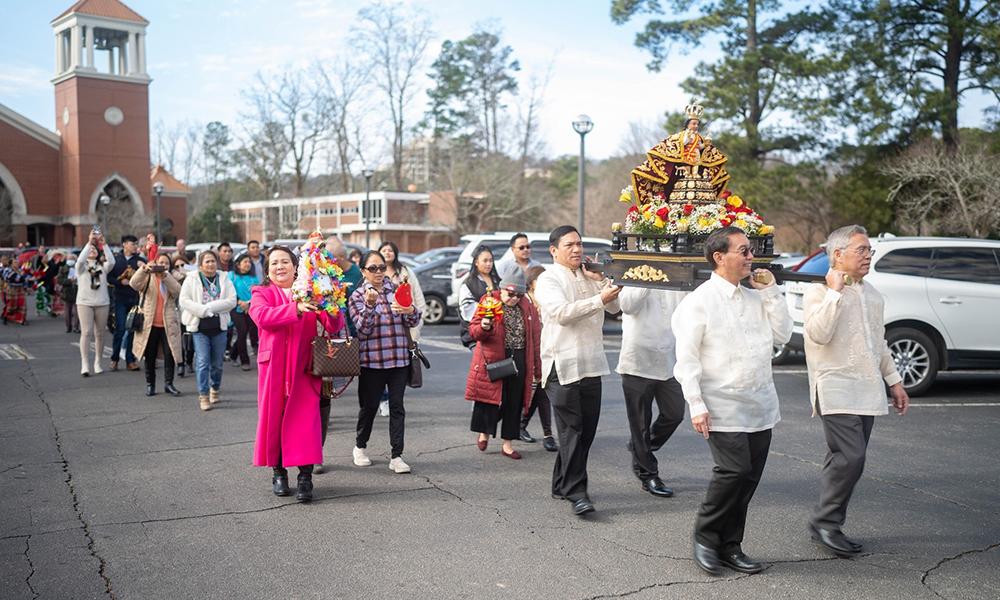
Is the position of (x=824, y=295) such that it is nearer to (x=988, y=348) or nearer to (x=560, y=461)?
(x=560, y=461)

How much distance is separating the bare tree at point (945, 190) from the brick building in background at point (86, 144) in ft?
145

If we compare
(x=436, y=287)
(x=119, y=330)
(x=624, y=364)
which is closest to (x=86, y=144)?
(x=436, y=287)

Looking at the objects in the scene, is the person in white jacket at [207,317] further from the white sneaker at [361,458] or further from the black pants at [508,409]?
the black pants at [508,409]

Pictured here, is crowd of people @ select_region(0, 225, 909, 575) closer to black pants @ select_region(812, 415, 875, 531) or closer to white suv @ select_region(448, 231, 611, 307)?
black pants @ select_region(812, 415, 875, 531)

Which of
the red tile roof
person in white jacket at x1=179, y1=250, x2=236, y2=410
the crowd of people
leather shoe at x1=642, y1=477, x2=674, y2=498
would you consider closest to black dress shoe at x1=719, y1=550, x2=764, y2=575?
the crowd of people

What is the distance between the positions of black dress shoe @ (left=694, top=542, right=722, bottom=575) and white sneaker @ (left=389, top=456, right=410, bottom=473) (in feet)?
9.20

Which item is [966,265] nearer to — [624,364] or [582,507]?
[624,364]

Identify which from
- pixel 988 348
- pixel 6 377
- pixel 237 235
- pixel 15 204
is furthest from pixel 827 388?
pixel 237 235

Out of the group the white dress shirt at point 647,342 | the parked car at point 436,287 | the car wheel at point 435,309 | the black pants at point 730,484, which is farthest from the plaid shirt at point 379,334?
the car wheel at point 435,309

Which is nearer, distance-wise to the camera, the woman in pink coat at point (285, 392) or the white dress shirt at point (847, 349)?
the white dress shirt at point (847, 349)

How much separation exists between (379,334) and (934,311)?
6.99 m

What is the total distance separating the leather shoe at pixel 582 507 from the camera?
5.74 meters

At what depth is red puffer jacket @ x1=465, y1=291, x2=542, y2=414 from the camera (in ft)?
24.6

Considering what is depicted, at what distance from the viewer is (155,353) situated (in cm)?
1069
